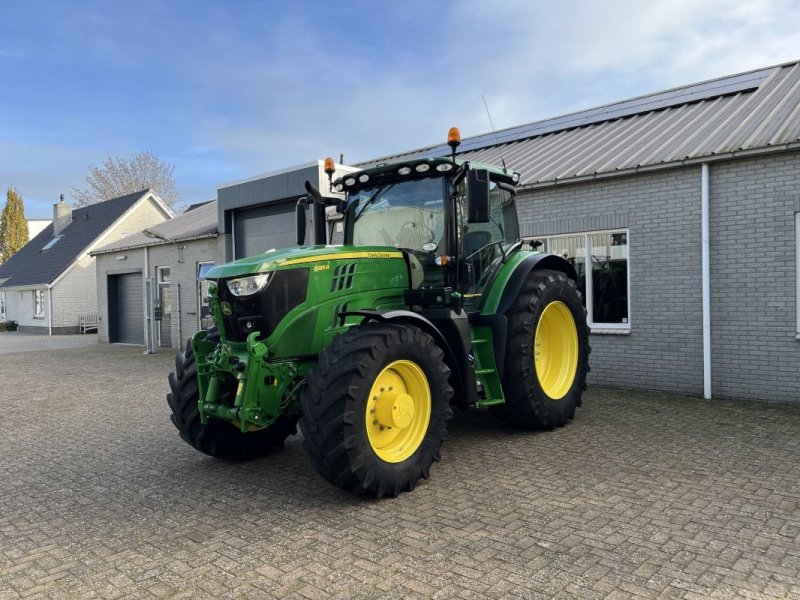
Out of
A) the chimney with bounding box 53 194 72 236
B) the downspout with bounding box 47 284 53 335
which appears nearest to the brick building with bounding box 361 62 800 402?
the downspout with bounding box 47 284 53 335

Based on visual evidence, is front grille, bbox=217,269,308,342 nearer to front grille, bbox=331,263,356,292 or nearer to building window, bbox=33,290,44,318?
front grille, bbox=331,263,356,292

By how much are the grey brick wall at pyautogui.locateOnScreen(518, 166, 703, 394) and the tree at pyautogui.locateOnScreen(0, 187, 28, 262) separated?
48813 mm

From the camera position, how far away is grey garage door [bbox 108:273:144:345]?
20.7 metres

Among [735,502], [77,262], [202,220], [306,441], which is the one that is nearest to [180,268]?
[202,220]

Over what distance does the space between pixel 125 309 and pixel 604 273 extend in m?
16.8

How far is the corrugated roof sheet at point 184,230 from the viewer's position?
18017 millimetres

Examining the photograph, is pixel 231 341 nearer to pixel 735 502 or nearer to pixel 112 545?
pixel 112 545

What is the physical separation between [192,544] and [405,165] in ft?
12.0

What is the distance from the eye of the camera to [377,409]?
475 cm

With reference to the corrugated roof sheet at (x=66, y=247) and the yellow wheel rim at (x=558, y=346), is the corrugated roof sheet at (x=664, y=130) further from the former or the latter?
the corrugated roof sheet at (x=66, y=247)

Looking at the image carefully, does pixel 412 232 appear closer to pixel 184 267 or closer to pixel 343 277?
pixel 343 277

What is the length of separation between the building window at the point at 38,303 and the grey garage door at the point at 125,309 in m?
10.2

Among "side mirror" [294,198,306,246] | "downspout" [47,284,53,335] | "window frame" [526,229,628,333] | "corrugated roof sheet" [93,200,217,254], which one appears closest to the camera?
"side mirror" [294,198,306,246]

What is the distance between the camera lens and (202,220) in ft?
67.3
